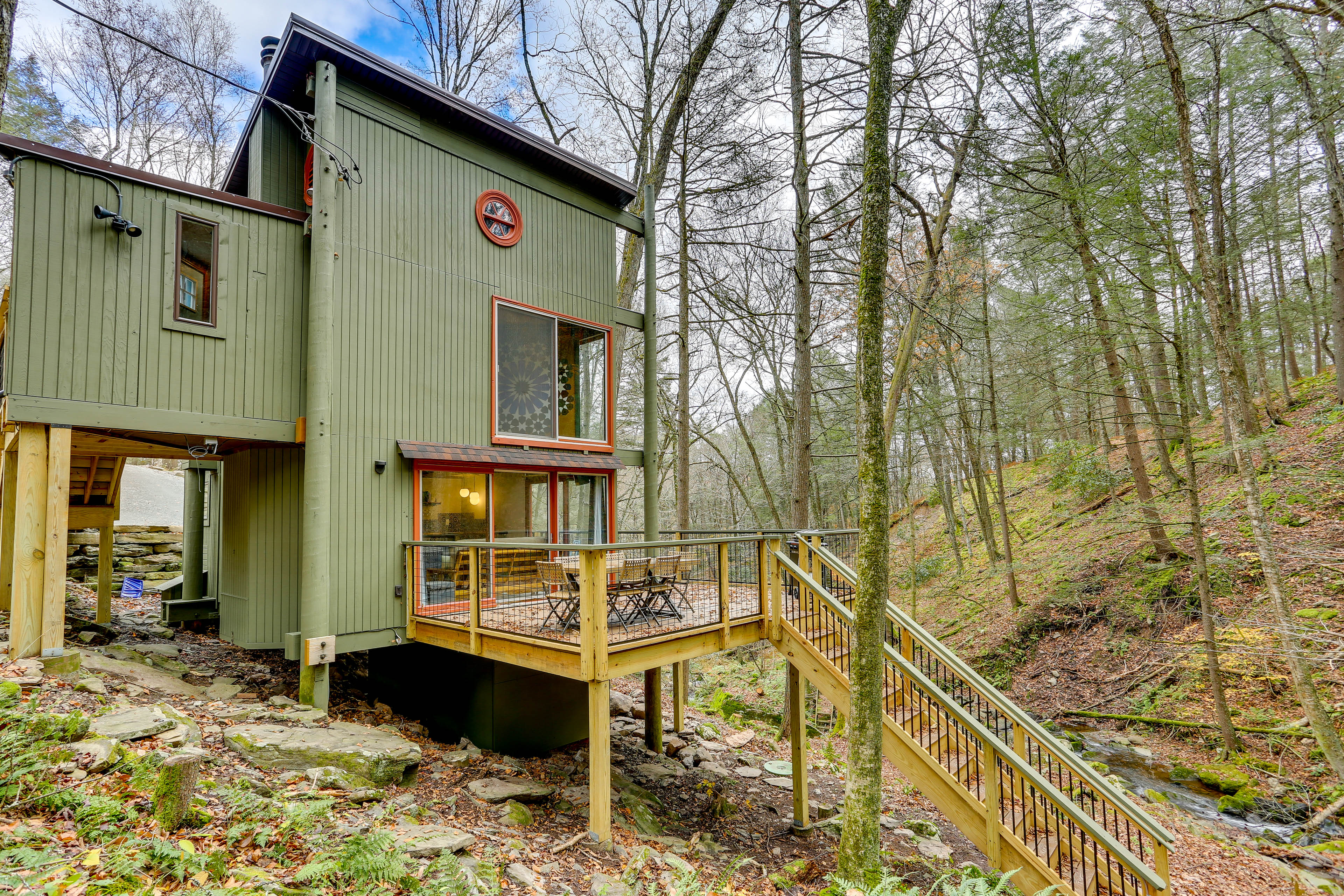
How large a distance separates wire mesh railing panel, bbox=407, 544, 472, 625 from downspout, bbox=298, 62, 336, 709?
0.91 meters

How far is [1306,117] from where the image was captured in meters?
8.09

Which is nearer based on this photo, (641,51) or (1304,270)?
(641,51)

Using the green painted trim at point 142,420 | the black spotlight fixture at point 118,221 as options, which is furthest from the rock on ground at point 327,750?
the black spotlight fixture at point 118,221

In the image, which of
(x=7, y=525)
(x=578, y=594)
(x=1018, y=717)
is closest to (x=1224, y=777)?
(x=1018, y=717)

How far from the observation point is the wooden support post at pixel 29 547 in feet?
16.8

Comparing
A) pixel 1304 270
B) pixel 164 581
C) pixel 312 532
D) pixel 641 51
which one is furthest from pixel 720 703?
pixel 1304 270

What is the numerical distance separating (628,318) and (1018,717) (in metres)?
7.48

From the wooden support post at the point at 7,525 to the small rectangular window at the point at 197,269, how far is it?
2852 mm

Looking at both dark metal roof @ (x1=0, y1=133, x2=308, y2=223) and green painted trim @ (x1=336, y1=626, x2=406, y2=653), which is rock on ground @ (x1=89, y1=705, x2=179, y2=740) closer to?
green painted trim @ (x1=336, y1=626, x2=406, y2=653)

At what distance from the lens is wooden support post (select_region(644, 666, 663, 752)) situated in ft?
29.2

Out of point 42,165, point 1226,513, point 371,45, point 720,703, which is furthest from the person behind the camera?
point 371,45

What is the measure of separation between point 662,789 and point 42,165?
9.16 metres

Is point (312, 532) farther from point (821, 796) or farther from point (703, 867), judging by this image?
point (821, 796)

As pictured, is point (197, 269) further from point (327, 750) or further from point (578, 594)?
point (578, 594)
